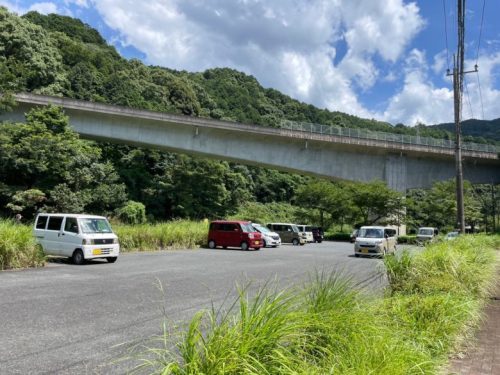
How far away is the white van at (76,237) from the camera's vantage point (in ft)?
56.5

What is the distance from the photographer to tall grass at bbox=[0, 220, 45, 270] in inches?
576

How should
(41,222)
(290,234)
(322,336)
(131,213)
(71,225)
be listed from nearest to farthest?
1. (322,336)
2. (71,225)
3. (41,222)
4. (290,234)
5. (131,213)

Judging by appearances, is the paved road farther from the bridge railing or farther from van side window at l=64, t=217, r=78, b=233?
the bridge railing

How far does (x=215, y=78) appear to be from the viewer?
89875mm

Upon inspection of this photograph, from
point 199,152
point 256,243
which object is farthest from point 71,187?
point 256,243

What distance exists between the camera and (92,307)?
8797 mm

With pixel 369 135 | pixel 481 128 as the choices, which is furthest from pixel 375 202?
pixel 481 128

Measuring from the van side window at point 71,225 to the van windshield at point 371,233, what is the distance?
595 inches

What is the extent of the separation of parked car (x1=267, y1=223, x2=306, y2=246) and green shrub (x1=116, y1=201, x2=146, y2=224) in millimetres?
11610

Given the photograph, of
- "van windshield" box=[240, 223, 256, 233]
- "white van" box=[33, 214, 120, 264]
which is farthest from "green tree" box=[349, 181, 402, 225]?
"white van" box=[33, 214, 120, 264]

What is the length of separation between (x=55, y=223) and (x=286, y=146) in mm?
26331

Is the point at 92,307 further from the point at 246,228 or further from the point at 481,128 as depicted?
the point at 481,128

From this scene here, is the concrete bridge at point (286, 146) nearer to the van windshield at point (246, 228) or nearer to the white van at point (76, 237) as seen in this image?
the van windshield at point (246, 228)

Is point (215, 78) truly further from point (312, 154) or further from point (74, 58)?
point (312, 154)
